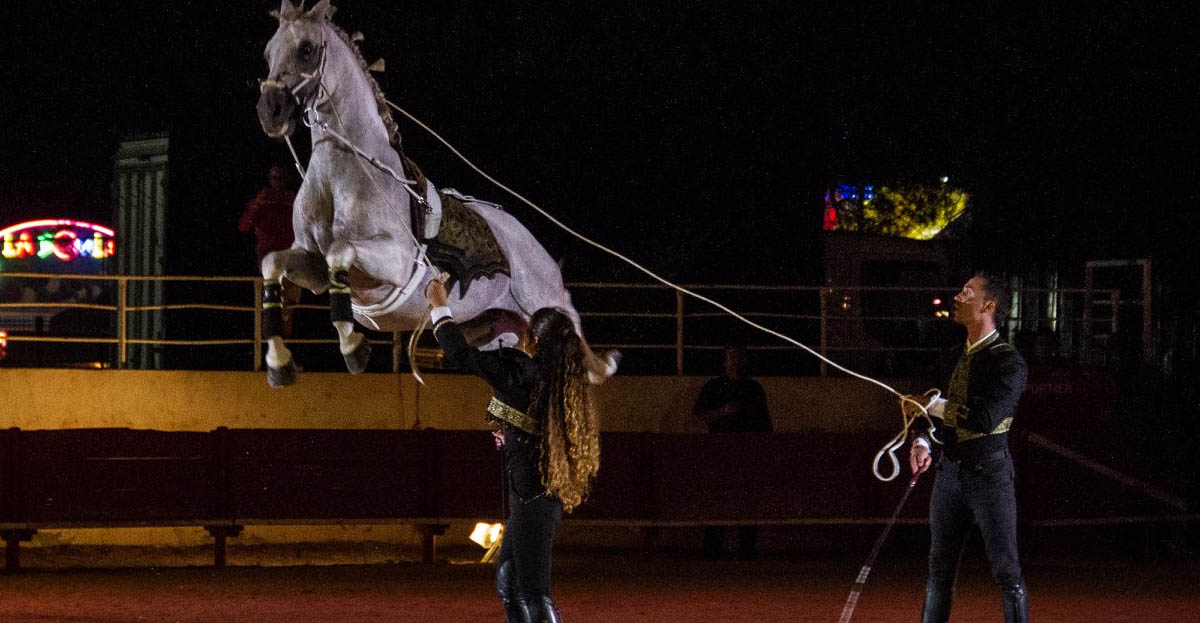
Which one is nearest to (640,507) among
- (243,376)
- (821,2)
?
(243,376)

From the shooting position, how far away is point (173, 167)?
12898mm

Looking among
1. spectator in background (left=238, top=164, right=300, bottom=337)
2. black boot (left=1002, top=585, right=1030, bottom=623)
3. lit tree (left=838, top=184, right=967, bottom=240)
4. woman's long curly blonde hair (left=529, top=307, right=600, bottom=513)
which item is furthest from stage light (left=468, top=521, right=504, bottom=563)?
lit tree (left=838, top=184, right=967, bottom=240)

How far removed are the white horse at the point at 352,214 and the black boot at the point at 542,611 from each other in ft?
3.00

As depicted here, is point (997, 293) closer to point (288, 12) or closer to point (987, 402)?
point (987, 402)

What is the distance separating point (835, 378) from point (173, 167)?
661cm

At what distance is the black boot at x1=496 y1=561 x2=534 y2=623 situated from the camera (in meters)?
5.84

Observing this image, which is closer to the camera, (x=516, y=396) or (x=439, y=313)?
(x=439, y=313)

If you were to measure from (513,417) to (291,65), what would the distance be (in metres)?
1.63

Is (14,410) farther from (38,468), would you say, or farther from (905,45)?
(905,45)

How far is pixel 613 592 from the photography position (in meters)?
10.4

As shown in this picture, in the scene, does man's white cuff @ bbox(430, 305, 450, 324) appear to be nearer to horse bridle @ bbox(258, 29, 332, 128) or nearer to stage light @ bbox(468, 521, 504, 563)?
horse bridle @ bbox(258, 29, 332, 128)

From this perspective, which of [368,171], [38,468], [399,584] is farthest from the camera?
[38,468]

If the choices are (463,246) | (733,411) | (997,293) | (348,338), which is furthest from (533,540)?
(733,411)

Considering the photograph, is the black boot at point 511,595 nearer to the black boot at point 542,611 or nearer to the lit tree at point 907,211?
the black boot at point 542,611
